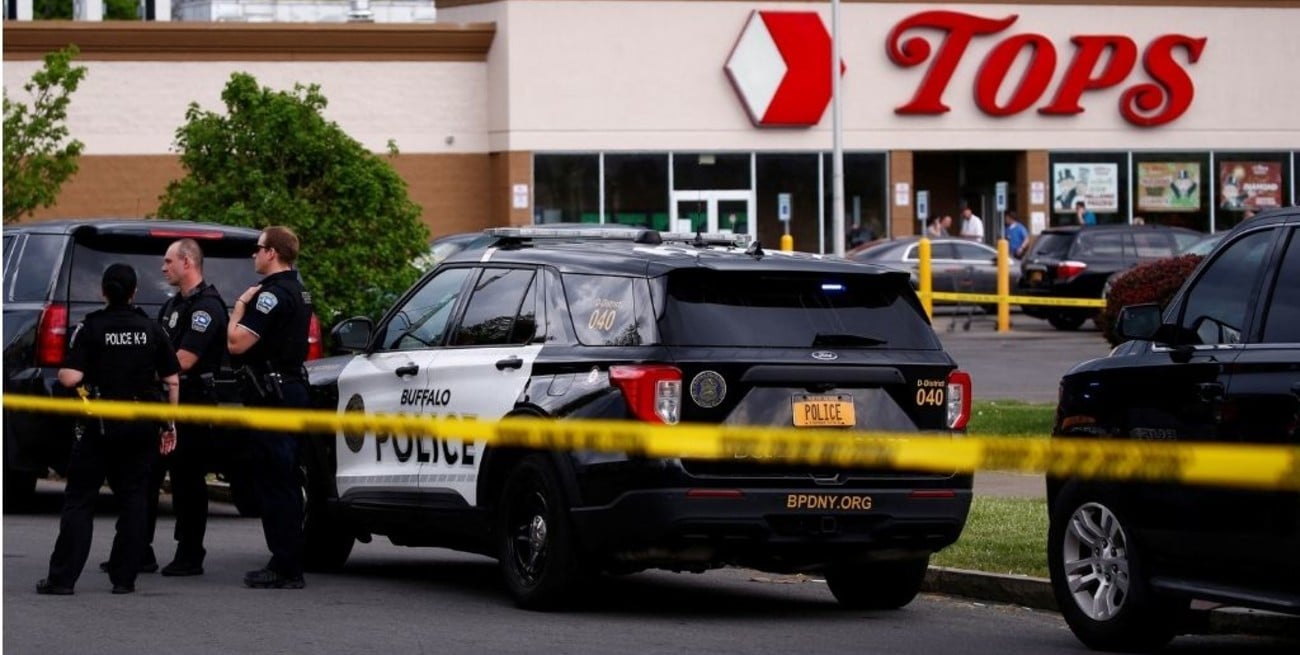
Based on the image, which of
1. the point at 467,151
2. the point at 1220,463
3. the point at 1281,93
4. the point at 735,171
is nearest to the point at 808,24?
the point at 735,171

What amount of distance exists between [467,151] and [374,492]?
33.6m

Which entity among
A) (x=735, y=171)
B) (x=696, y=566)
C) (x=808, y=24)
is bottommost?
(x=696, y=566)

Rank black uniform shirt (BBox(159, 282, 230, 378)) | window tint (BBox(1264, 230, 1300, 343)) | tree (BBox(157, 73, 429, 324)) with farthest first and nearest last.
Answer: tree (BBox(157, 73, 429, 324)) → black uniform shirt (BBox(159, 282, 230, 378)) → window tint (BBox(1264, 230, 1300, 343))

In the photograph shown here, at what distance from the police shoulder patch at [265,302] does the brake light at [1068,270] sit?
25866mm

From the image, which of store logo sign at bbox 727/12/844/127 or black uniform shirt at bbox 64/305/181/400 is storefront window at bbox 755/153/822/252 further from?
black uniform shirt at bbox 64/305/181/400

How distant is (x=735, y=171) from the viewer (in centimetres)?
4659

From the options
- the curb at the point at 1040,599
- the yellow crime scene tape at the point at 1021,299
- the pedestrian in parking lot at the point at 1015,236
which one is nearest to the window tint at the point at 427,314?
the curb at the point at 1040,599

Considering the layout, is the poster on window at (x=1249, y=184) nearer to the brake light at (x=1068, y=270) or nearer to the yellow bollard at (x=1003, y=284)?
the brake light at (x=1068, y=270)

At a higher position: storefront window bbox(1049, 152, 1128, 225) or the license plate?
storefront window bbox(1049, 152, 1128, 225)

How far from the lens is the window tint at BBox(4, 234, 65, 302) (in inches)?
584

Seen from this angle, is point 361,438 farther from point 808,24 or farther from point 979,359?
point 808,24

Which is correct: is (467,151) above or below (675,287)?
above

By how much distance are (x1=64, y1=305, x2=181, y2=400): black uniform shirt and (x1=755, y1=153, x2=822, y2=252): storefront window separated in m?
35.2

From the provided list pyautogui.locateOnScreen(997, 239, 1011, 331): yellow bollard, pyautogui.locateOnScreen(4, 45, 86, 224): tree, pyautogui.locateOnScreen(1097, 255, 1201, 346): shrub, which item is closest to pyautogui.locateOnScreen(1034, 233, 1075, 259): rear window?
pyautogui.locateOnScreen(997, 239, 1011, 331): yellow bollard
